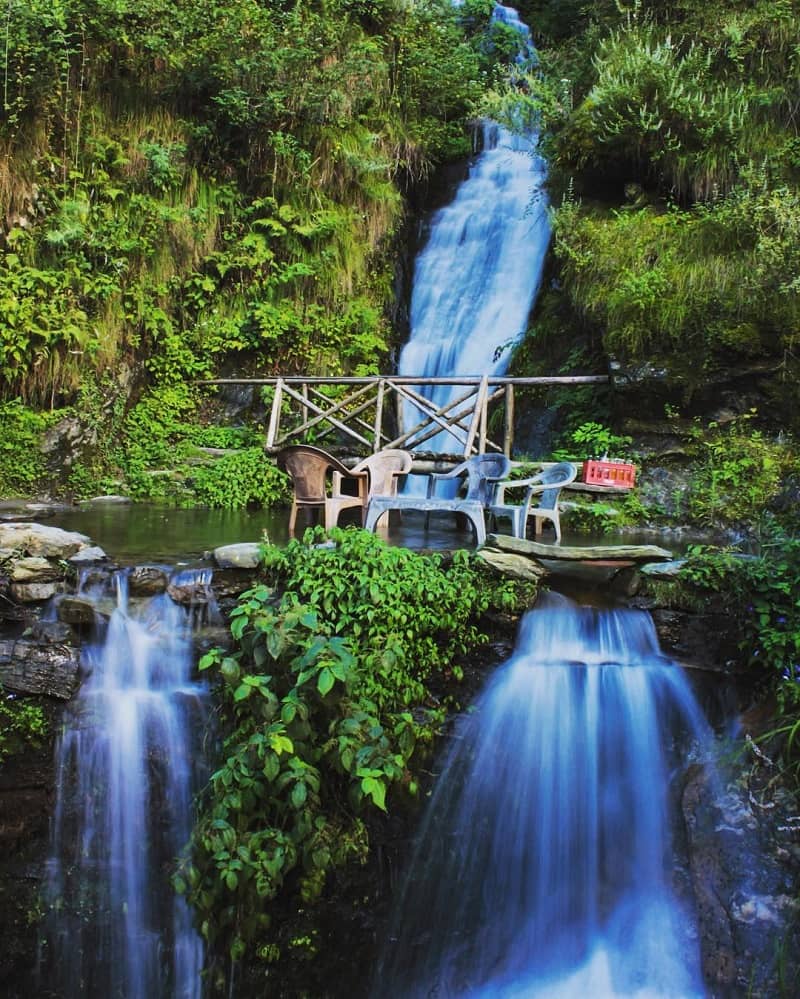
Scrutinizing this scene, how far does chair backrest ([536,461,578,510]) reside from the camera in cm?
644

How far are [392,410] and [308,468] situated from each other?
3.96 meters

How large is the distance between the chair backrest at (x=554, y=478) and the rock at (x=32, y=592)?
4.00m

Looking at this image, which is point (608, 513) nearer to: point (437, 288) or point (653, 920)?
point (653, 920)

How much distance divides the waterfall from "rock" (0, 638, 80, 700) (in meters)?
5.90

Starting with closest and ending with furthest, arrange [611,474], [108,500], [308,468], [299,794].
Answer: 1. [299,794]
2. [308,468]
3. [611,474]
4. [108,500]

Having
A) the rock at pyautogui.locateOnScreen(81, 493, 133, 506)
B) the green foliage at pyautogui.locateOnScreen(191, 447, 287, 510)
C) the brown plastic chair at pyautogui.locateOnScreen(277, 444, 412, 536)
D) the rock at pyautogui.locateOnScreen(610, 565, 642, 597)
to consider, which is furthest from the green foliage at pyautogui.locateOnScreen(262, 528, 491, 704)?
the rock at pyautogui.locateOnScreen(81, 493, 133, 506)

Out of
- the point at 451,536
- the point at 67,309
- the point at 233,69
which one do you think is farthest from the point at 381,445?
the point at 233,69

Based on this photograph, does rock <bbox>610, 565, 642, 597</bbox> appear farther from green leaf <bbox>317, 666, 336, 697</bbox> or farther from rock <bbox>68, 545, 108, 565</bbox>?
rock <bbox>68, 545, 108, 565</bbox>

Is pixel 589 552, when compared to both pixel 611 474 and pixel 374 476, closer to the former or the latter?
pixel 374 476

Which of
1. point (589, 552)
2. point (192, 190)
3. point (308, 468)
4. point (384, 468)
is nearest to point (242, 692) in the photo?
point (589, 552)

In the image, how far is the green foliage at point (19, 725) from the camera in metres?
4.01

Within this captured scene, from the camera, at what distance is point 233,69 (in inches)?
402

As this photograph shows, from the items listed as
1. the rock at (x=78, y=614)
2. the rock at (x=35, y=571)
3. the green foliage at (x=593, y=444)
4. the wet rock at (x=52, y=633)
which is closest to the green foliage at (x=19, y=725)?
the wet rock at (x=52, y=633)

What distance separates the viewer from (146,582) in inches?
185
